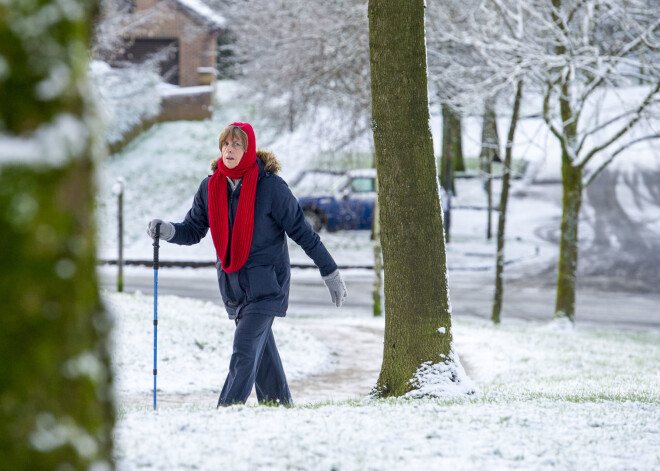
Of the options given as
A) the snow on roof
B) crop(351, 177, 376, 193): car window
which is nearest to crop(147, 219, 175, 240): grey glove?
crop(351, 177, 376, 193): car window

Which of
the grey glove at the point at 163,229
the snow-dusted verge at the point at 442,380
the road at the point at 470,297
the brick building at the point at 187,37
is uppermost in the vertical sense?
the brick building at the point at 187,37

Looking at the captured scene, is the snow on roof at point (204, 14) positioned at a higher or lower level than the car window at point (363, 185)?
higher

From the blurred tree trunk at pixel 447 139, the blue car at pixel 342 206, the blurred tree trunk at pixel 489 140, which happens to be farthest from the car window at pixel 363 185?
the blurred tree trunk at pixel 489 140

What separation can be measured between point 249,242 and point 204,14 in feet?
102

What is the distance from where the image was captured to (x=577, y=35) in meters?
14.5

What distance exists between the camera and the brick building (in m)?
34.5

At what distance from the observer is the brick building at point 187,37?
3453 cm

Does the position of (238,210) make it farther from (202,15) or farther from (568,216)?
(202,15)

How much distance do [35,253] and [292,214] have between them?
11.6 feet

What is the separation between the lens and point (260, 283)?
17.3 ft

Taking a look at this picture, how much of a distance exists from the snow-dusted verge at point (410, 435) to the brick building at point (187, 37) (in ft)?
102

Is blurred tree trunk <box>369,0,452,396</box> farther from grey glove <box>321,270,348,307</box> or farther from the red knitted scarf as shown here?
the red knitted scarf

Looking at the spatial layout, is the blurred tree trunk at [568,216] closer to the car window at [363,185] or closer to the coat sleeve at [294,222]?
the coat sleeve at [294,222]

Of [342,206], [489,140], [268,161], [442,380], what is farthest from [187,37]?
[442,380]
